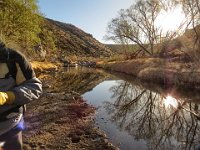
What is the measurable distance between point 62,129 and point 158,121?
470cm

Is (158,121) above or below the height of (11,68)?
below

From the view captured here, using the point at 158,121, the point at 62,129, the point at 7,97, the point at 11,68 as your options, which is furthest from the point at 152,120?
the point at 7,97

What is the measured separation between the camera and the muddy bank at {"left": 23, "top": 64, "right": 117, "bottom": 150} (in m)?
8.75

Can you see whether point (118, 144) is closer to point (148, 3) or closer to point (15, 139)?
point (15, 139)

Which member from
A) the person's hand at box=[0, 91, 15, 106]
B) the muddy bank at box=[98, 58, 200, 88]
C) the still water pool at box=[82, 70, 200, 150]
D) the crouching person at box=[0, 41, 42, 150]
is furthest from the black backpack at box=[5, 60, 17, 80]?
the muddy bank at box=[98, 58, 200, 88]

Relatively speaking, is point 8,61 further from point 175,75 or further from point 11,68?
point 175,75

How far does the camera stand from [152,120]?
13273mm

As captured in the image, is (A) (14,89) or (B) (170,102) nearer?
(A) (14,89)

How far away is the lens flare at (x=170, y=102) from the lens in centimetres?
1651

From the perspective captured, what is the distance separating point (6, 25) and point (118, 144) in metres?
29.1

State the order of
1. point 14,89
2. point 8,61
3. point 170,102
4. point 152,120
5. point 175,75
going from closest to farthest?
point 14,89 → point 8,61 → point 152,120 → point 170,102 → point 175,75

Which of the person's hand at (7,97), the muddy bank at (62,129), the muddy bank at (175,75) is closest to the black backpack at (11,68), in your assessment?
the person's hand at (7,97)

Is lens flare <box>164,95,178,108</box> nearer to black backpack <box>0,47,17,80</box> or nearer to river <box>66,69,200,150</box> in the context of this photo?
river <box>66,69,200,150</box>

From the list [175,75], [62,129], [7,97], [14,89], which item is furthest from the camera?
[175,75]
